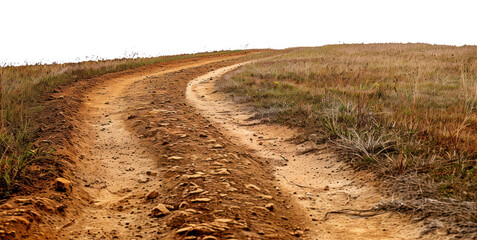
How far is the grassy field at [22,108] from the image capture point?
13.3 feet

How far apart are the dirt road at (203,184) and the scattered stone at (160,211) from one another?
0.03ft

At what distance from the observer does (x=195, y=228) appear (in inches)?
129

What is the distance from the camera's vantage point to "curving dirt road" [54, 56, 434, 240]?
355cm

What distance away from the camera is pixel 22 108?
7500 mm

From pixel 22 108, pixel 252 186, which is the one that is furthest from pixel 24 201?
pixel 22 108

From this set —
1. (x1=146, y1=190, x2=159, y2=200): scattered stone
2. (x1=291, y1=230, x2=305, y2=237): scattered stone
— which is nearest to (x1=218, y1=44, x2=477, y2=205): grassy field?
(x1=291, y1=230, x2=305, y2=237): scattered stone

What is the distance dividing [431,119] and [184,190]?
14.4 ft

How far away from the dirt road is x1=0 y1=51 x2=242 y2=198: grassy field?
65 centimetres

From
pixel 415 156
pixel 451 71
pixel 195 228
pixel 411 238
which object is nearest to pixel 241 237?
pixel 195 228

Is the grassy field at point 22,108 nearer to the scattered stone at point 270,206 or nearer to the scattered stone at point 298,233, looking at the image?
the scattered stone at point 270,206

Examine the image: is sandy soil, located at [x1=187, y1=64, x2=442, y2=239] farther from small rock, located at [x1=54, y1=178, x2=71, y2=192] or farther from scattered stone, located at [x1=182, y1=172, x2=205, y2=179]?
small rock, located at [x1=54, y1=178, x2=71, y2=192]

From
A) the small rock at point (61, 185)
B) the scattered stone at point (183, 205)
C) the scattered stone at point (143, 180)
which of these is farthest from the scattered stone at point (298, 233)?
the small rock at point (61, 185)

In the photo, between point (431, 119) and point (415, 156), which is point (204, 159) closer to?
point (415, 156)

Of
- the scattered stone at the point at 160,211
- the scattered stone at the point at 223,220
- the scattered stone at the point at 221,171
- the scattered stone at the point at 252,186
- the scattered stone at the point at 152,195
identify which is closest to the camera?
the scattered stone at the point at 223,220
